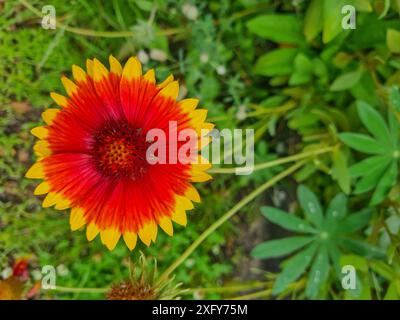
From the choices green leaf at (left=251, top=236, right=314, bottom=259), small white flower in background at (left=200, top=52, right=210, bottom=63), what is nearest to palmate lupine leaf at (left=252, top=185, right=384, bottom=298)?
green leaf at (left=251, top=236, right=314, bottom=259)

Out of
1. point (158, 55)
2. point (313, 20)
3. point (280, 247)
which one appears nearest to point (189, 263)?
point (280, 247)

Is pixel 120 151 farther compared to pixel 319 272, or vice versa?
pixel 319 272

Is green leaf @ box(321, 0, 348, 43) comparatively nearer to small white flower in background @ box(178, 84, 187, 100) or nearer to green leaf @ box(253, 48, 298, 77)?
green leaf @ box(253, 48, 298, 77)

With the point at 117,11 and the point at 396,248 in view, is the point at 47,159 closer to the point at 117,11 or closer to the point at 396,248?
the point at 117,11

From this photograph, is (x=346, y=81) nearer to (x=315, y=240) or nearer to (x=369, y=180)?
(x=369, y=180)

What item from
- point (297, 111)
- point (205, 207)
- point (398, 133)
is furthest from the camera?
point (205, 207)

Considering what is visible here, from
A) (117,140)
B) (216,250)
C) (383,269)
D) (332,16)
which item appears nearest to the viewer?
(117,140)
